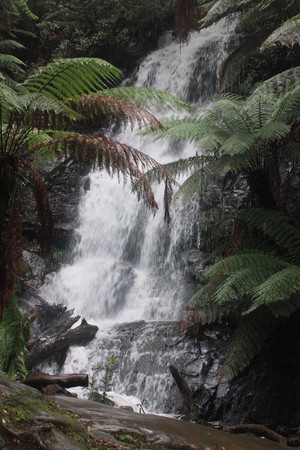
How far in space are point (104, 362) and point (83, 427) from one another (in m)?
3.76

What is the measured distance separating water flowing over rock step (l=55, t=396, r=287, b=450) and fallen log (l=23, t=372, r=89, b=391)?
0.78 metres

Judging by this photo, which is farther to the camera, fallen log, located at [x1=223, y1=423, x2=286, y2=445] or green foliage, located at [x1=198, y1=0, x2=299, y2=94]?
green foliage, located at [x1=198, y1=0, x2=299, y2=94]

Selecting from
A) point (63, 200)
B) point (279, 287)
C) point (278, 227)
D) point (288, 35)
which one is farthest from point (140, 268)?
point (288, 35)

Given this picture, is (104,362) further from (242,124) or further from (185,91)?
(185,91)

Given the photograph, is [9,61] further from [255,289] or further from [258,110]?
[255,289]

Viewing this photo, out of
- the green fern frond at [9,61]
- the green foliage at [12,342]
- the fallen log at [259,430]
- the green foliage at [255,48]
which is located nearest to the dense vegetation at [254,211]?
the fallen log at [259,430]

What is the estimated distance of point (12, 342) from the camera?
389 centimetres

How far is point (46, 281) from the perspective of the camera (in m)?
9.24

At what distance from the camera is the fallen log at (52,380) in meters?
3.91

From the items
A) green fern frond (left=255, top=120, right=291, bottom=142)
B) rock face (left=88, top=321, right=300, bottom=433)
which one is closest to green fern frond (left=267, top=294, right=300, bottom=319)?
rock face (left=88, top=321, right=300, bottom=433)

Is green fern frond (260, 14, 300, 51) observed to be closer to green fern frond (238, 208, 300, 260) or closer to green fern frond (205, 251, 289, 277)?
green fern frond (238, 208, 300, 260)

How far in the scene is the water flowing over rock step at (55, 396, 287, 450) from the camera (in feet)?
8.54

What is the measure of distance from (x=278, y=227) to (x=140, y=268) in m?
4.12

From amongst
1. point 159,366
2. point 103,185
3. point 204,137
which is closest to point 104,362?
point 159,366
